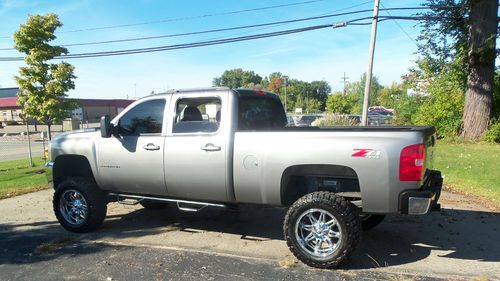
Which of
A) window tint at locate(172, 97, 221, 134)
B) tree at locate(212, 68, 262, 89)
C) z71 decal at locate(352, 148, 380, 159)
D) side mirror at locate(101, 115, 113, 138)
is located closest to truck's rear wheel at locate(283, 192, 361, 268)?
z71 decal at locate(352, 148, 380, 159)

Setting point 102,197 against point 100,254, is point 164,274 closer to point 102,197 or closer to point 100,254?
point 100,254

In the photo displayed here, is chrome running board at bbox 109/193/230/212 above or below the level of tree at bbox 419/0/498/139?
below

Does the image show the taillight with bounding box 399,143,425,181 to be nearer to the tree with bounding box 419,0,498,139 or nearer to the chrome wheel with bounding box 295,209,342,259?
the chrome wheel with bounding box 295,209,342,259

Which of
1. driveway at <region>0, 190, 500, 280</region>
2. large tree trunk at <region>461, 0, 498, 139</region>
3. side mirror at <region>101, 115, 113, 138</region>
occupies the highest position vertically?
large tree trunk at <region>461, 0, 498, 139</region>

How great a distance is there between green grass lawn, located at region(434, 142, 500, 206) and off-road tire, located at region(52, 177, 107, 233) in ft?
21.2

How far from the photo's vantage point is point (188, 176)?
5.23 meters

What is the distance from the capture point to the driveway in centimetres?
449

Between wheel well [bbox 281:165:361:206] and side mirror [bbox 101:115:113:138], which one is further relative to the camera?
side mirror [bbox 101:115:113:138]

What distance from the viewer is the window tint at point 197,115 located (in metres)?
5.29

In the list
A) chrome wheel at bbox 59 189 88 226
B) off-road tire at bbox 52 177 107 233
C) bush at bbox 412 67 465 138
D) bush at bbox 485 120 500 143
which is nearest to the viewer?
off-road tire at bbox 52 177 107 233

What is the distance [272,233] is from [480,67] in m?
14.4

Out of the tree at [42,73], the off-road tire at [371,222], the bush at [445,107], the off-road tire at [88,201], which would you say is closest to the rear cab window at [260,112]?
the off-road tire at [371,222]

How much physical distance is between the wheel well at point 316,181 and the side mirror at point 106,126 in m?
2.48

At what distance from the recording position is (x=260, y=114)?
5.78m
